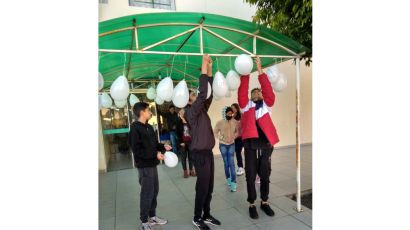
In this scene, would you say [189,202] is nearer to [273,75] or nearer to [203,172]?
[203,172]

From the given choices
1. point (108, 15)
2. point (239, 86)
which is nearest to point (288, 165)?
point (239, 86)

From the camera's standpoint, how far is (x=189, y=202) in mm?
3787

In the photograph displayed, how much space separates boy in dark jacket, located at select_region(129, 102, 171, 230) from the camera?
276cm

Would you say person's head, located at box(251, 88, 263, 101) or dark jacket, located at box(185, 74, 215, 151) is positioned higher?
person's head, located at box(251, 88, 263, 101)

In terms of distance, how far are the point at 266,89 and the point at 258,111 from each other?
0.31 metres

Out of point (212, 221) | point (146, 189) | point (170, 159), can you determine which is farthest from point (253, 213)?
point (146, 189)

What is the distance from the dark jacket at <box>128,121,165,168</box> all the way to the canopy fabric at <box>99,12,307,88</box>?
0.92 m

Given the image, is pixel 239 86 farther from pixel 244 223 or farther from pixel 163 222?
pixel 163 222

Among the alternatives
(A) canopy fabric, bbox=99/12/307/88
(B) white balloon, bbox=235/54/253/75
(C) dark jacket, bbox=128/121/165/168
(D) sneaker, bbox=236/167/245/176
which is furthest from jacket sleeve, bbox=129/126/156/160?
(D) sneaker, bbox=236/167/245/176

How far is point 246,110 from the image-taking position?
10.1 feet

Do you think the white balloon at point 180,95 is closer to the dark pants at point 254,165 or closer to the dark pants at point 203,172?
the dark pants at point 203,172

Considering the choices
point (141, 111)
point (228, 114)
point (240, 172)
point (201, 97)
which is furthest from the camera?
point (240, 172)

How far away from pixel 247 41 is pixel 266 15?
2.46 ft

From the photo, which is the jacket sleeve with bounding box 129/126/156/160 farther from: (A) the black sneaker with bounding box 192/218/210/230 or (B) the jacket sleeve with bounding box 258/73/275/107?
(B) the jacket sleeve with bounding box 258/73/275/107
